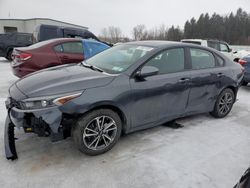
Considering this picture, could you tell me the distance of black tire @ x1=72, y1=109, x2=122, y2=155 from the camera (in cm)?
270

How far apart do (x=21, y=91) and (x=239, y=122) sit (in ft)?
12.7

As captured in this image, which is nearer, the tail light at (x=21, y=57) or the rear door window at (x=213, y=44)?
the tail light at (x=21, y=57)

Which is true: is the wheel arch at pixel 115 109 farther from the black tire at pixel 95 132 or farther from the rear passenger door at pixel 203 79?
the rear passenger door at pixel 203 79

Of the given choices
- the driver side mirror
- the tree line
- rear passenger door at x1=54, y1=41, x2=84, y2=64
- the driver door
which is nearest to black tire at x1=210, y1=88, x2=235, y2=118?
the driver door

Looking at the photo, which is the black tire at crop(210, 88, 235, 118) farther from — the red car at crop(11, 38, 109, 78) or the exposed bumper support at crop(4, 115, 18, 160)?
the red car at crop(11, 38, 109, 78)

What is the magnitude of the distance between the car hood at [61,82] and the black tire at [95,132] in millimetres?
369

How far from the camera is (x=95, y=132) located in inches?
112

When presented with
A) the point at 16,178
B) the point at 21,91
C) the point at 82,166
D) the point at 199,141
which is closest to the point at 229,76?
the point at 199,141

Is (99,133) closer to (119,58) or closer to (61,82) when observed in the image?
(61,82)

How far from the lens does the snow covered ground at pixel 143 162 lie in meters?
2.45

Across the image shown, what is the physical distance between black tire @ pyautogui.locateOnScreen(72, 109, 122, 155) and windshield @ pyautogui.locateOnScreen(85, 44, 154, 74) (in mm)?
645

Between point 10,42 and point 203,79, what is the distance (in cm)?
1125

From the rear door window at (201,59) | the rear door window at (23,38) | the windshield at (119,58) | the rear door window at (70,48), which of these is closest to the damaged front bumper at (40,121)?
the windshield at (119,58)

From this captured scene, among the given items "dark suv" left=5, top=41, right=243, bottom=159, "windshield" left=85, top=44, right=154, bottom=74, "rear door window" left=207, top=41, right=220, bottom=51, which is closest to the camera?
"dark suv" left=5, top=41, right=243, bottom=159
